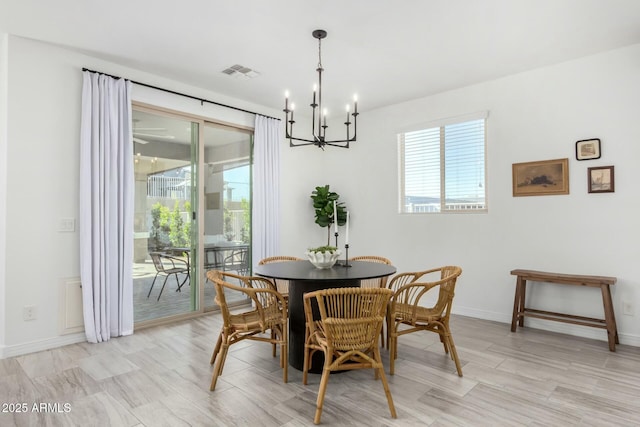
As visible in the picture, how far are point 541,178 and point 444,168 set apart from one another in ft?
3.74

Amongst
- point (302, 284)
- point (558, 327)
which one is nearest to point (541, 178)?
point (558, 327)

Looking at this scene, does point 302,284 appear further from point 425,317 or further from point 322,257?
point 425,317

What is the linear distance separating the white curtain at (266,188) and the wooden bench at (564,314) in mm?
3031

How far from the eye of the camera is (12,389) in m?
2.53

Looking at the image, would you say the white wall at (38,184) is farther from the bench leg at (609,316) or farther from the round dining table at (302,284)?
the bench leg at (609,316)

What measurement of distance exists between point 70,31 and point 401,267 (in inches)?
174

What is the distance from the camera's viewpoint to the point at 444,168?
4.72 metres

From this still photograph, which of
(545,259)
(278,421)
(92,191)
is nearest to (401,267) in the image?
(545,259)

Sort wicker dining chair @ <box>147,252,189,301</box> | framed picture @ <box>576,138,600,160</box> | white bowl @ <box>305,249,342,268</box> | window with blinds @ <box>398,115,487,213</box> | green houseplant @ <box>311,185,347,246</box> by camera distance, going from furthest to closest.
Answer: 1. green houseplant @ <box>311,185,347,246</box>
2. window with blinds @ <box>398,115,487,213</box>
3. wicker dining chair @ <box>147,252,189,301</box>
4. framed picture @ <box>576,138,600,160</box>
5. white bowl @ <box>305,249,342,268</box>

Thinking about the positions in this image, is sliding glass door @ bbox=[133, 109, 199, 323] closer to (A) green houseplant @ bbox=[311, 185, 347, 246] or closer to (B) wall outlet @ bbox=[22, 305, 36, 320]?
(B) wall outlet @ bbox=[22, 305, 36, 320]

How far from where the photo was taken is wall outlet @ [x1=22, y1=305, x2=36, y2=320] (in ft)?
10.6

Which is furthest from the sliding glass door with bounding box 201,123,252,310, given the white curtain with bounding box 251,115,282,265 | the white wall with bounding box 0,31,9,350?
the white wall with bounding box 0,31,9,350

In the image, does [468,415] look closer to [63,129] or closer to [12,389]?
[12,389]

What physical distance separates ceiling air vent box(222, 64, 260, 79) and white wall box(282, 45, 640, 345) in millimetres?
1539
